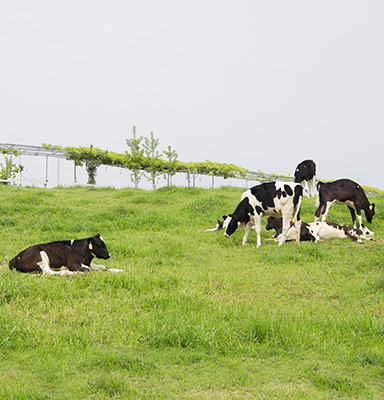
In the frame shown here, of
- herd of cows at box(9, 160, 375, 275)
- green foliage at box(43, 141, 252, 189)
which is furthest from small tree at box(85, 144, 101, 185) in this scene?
herd of cows at box(9, 160, 375, 275)

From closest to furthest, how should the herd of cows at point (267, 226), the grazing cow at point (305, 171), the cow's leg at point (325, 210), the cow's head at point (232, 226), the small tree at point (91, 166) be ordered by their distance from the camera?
the herd of cows at point (267, 226)
the cow's head at point (232, 226)
the cow's leg at point (325, 210)
the grazing cow at point (305, 171)
the small tree at point (91, 166)

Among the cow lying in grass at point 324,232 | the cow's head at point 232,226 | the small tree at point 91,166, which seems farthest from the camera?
the small tree at point 91,166

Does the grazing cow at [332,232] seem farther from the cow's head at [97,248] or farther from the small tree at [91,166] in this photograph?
the small tree at [91,166]

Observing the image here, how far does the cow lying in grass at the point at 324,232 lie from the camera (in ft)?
43.5

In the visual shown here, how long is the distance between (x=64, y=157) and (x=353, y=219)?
37.4 m

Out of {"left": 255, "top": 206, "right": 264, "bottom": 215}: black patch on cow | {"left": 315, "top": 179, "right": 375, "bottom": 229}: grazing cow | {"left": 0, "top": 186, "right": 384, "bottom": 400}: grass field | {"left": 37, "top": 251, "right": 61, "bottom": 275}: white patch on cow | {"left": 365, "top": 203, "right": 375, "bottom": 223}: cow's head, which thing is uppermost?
{"left": 315, "top": 179, "right": 375, "bottom": 229}: grazing cow

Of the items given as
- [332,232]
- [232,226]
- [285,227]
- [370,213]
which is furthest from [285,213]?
[370,213]

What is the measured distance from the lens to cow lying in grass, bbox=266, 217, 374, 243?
13273mm

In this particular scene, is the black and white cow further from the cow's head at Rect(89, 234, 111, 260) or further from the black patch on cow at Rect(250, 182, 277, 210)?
the black patch on cow at Rect(250, 182, 277, 210)

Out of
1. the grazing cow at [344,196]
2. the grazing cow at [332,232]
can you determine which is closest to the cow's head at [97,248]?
the grazing cow at [332,232]

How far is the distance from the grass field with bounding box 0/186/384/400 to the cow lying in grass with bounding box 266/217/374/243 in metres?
1.98

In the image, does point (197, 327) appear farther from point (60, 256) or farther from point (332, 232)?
point (332, 232)

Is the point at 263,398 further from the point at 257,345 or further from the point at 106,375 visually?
the point at 106,375

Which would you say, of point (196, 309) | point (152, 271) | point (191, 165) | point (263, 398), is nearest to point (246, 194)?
point (152, 271)
